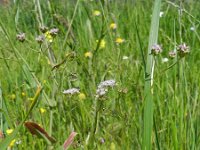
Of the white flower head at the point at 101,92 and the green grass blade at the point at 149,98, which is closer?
the green grass blade at the point at 149,98

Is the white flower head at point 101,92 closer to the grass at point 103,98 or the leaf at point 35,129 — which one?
the grass at point 103,98

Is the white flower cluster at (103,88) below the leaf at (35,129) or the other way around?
the other way around

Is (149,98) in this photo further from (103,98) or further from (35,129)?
(35,129)

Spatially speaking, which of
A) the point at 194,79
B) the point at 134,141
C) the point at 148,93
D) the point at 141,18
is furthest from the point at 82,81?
the point at 141,18

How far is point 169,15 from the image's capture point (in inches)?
112

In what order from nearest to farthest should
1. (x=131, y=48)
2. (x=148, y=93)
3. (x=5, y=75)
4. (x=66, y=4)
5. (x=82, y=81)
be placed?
(x=148, y=93) < (x=82, y=81) < (x=5, y=75) < (x=131, y=48) < (x=66, y=4)

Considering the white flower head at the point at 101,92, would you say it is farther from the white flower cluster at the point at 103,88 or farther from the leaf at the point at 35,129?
the leaf at the point at 35,129

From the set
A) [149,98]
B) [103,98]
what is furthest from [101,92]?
[149,98]

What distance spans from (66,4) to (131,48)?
4.49ft

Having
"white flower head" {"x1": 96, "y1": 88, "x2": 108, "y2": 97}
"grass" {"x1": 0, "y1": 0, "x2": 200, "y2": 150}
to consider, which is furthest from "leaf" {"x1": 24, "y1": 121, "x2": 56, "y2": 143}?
"white flower head" {"x1": 96, "y1": 88, "x2": 108, "y2": 97}

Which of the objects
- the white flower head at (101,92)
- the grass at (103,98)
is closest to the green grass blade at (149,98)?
the grass at (103,98)

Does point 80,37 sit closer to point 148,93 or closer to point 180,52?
point 180,52

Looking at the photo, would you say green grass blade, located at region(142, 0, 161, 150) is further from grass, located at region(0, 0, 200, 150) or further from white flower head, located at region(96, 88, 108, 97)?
white flower head, located at region(96, 88, 108, 97)

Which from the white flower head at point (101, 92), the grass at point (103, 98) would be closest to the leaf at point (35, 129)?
the grass at point (103, 98)
